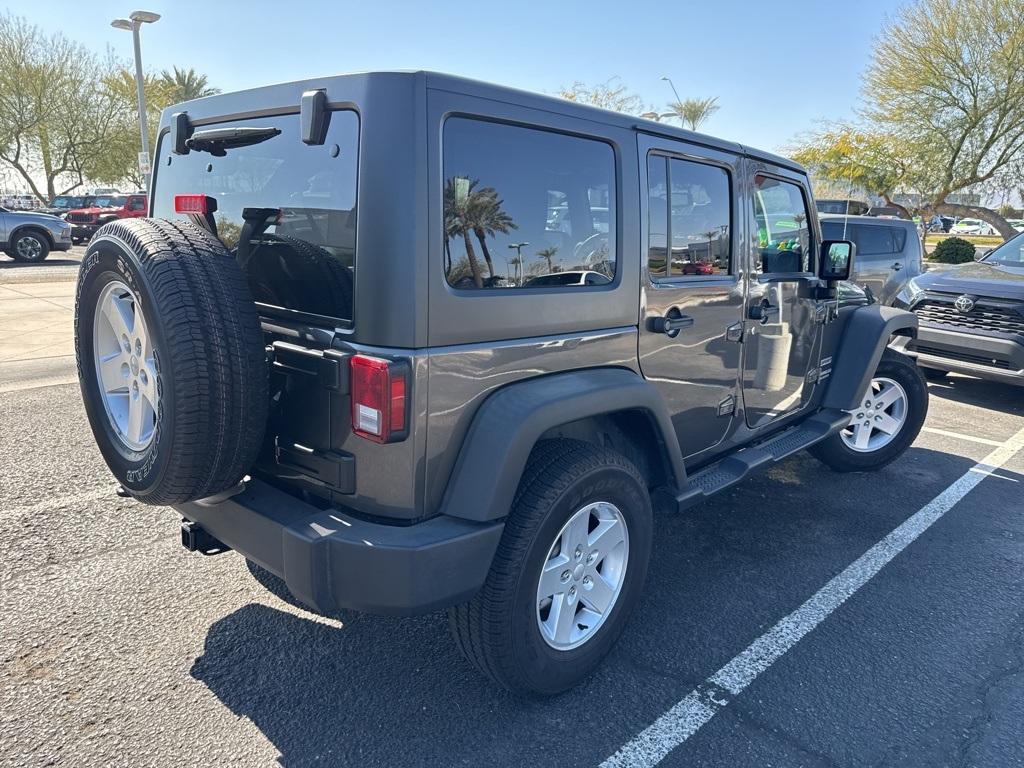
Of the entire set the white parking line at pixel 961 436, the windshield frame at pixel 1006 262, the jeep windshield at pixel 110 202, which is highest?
the jeep windshield at pixel 110 202

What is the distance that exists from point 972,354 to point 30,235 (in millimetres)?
18214

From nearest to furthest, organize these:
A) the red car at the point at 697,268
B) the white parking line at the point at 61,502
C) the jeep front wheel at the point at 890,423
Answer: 1. the red car at the point at 697,268
2. the white parking line at the point at 61,502
3. the jeep front wheel at the point at 890,423

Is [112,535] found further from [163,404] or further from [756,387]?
[756,387]

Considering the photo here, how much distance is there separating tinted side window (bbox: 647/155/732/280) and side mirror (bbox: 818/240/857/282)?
102 cm

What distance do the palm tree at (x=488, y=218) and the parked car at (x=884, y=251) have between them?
8.25 metres

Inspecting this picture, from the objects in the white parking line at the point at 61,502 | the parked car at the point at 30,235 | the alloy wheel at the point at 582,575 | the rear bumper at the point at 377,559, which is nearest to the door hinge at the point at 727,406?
the alloy wheel at the point at 582,575

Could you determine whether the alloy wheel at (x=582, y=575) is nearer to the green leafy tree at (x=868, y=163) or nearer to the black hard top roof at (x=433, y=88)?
the black hard top roof at (x=433, y=88)

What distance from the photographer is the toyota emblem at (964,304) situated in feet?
22.0

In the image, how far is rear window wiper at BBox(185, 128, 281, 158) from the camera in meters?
2.49

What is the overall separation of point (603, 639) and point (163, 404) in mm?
1723

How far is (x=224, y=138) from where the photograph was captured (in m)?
2.59

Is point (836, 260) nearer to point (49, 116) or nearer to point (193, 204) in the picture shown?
point (193, 204)

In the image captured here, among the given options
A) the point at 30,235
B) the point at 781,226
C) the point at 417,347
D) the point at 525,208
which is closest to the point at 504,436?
the point at 417,347

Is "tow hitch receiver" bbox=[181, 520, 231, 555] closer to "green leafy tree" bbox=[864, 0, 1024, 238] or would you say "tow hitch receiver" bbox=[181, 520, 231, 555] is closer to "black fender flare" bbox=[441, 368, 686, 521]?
"black fender flare" bbox=[441, 368, 686, 521]
